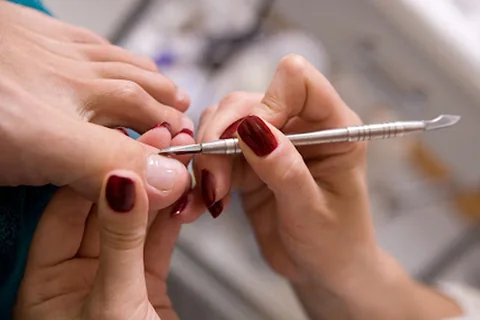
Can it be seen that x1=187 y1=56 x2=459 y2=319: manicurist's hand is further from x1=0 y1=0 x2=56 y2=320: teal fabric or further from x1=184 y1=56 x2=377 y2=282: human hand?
x1=0 y1=0 x2=56 y2=320: teal fabric

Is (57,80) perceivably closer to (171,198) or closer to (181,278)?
(171,198)

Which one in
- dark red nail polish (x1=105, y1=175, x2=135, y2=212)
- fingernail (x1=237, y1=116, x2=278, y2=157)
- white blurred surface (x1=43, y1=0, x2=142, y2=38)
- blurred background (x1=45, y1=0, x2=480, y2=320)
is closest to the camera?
dark red nail polish (x1=105, y1=175, x2=135, y2=212)

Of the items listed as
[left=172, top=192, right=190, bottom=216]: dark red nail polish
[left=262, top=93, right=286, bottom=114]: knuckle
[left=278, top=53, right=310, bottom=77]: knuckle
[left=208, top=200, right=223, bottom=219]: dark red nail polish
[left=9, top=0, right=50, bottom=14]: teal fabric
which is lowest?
[left=172, top=192, right=190, bottom=216]: dark red nail polish

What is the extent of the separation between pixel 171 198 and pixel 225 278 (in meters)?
0.50

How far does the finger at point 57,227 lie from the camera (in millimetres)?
512

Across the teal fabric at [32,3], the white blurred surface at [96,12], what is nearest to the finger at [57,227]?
the teal fabric at [32,3]

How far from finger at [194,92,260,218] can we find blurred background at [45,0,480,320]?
0.86 ft

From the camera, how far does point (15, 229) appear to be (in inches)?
20.8

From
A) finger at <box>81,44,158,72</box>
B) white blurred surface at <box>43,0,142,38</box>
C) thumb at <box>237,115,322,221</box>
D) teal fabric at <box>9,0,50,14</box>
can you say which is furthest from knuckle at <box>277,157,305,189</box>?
white blurred surface at <box>43,0,142,38</box>

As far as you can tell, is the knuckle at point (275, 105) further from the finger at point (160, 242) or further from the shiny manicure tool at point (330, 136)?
the finger at point (160, 242)

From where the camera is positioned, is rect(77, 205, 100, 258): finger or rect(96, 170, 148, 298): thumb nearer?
rect(96, 170, 148, 298): thumb

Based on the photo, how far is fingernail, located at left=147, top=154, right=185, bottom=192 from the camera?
46cm

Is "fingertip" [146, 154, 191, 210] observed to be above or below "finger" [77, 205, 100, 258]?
above

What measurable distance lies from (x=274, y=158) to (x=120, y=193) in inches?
6.4
